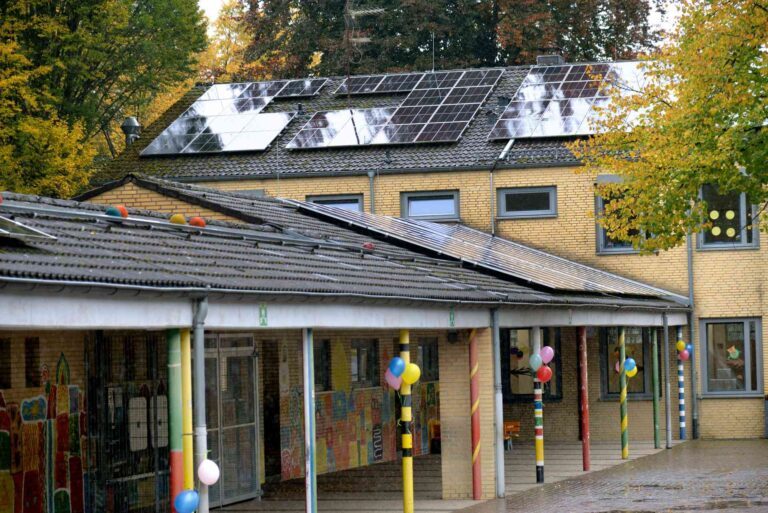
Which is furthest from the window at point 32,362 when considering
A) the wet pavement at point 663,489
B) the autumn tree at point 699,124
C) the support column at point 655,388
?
the support column at point 655,388

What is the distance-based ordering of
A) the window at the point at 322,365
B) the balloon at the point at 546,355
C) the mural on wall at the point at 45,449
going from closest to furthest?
the mural on wall at the point at 45,449 → the balloon at the point at 546,355 → the window at the point at 322,365

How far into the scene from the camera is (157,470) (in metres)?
19.2

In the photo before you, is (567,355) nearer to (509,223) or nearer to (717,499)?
(509,223)

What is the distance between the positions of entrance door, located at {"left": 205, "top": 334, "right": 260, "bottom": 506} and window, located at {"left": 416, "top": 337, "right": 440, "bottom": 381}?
9462 millimetres

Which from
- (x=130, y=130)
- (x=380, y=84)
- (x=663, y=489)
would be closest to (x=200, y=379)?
(x=663, y=489)

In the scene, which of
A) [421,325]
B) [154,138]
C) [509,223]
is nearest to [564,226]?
[509,223]

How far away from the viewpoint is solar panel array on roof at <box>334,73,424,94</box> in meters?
38.8

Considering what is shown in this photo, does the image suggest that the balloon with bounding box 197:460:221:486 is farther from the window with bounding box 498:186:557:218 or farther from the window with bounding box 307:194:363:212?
the window with bounding box 307:194:363:212

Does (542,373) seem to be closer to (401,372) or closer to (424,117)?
(401,372)

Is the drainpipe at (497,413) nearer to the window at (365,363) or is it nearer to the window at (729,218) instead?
the window at (365,363)

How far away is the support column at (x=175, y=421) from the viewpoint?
12953 mm

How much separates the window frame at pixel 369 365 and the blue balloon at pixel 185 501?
606 inches

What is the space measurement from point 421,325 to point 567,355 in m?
16.4

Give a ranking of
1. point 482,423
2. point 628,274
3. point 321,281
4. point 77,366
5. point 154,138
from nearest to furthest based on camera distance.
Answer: point 321,281, point 77,366, point 482,423, point 628,274, point 154,138
